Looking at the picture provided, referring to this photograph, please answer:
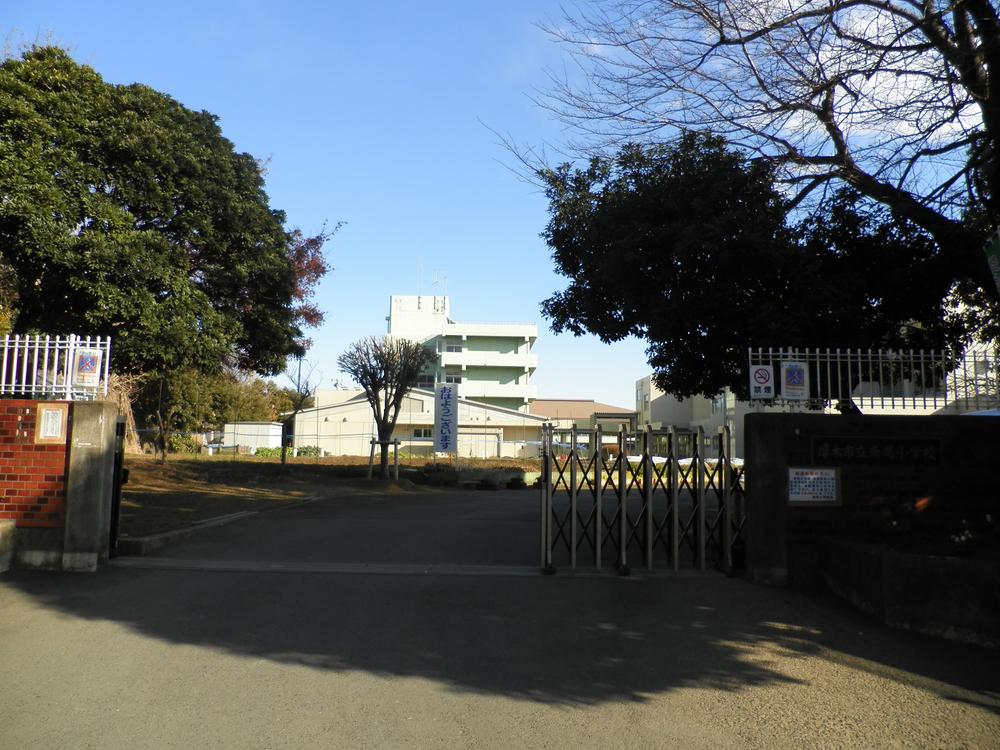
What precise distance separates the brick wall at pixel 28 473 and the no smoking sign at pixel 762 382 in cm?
Result: 817

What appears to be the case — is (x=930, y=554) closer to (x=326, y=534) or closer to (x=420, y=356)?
(x=326, y=534)

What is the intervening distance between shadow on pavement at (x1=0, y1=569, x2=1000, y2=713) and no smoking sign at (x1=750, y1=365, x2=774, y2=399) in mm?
2227

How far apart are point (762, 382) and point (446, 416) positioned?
20639mm

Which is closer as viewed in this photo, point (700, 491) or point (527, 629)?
point (527, 629)

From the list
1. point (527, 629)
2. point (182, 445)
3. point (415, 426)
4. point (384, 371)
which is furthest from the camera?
point (415, 426)

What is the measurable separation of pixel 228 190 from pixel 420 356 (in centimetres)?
1339

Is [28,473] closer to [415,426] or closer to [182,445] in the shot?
[182,445]

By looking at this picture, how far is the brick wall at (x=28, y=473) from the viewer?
31.8 ft

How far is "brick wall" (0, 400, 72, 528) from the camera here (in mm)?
9695

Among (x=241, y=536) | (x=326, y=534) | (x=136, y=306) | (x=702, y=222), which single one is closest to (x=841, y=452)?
(x=702, y=222)

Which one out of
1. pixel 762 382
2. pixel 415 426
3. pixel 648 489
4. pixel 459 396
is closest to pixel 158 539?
pixel 648 489

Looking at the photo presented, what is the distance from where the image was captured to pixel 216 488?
21516 millimetres

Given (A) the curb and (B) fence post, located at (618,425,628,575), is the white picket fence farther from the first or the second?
(B) fence post, located at (618,425,628,575)

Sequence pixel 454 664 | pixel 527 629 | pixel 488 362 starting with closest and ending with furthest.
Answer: pixel 454 664 < pixel 527 629 < pixel 488 362
